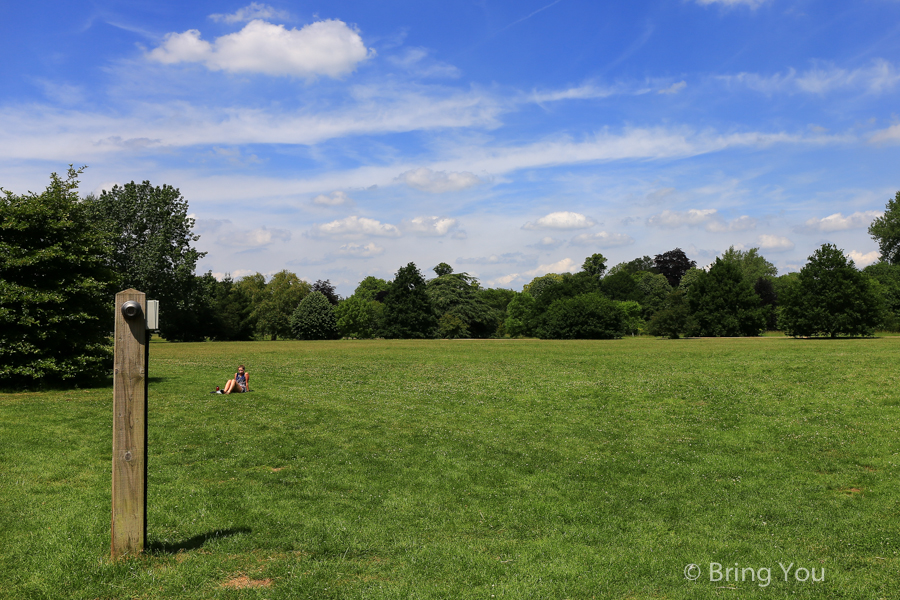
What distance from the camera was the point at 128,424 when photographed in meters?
6.98

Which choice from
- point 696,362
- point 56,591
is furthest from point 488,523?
point 696,362

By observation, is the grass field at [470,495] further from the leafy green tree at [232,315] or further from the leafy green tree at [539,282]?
the leafy green tree at [539,282]

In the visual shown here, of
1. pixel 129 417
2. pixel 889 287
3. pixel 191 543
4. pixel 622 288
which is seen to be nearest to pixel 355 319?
pixel 622 288

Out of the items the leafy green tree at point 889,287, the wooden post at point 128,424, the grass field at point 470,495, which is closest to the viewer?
the wooden post at point 128,424

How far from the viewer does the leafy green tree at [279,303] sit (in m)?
120

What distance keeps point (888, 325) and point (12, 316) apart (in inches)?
4337

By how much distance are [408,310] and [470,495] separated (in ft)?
296

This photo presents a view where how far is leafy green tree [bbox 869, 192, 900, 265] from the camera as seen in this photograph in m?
112

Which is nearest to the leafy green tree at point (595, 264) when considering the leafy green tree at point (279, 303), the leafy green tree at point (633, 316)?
the leafy green tree at point (633, 316)

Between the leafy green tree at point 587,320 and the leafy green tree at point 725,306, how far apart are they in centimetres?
1320

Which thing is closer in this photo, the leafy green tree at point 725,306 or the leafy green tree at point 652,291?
the leafy green tree at point 725,306

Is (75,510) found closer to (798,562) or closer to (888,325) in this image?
(798,562)

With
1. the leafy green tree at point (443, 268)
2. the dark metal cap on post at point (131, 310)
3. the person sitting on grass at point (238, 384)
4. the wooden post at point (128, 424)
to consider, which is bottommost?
the person sitting on grass at point (238, 384)

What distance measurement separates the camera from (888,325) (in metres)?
88.2
